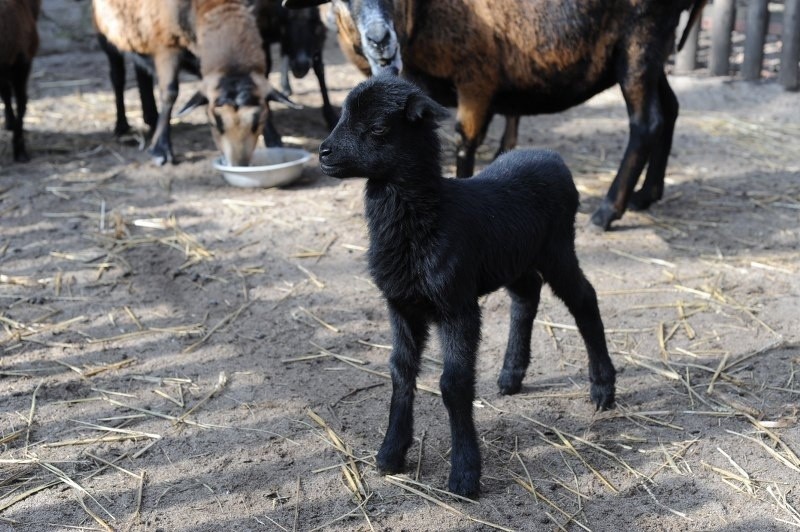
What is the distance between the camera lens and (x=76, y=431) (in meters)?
3.76

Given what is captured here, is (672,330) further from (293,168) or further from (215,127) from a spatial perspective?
(215,127)

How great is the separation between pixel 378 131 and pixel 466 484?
127cm

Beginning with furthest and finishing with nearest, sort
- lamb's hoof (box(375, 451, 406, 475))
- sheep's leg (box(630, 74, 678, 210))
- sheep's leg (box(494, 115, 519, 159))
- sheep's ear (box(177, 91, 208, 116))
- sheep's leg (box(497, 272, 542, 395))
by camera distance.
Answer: sheep's ear (box(177, 91, 208, 116)), sheep's leg (box(494, 115, 519, 159)), sheep's leg (box(630, 74, 678, 210)), sheep's leg (box(497, 272, 542, 395)), lamb's hoof (box(375, 451, 406, 475))

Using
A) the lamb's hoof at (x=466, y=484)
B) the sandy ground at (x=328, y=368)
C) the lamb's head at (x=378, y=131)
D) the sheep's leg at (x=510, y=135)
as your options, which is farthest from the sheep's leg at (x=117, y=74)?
the lamb's hoof at (x=466, y=484)

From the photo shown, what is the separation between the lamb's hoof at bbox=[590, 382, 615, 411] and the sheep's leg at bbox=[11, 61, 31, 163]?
5279 millimetres

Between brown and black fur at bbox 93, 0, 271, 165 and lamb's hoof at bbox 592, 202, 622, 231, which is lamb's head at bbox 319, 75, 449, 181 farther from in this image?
brown and black fur at bbox 93, 0, 271, 165

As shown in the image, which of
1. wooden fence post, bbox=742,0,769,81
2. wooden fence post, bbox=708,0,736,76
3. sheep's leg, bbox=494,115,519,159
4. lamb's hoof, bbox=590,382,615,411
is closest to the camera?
lamb's hoof, bbox=590,382,615,411

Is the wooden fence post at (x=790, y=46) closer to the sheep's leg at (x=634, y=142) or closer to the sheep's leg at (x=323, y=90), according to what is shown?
the sheep's leg at (x=634, y=142)

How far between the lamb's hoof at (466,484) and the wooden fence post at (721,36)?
7.05 metres

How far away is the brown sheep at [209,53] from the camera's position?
667cm

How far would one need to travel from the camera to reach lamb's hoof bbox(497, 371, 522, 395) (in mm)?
3959

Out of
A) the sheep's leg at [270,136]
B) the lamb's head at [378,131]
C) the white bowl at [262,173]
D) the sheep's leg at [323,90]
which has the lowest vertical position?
the white bowl at [262,173]

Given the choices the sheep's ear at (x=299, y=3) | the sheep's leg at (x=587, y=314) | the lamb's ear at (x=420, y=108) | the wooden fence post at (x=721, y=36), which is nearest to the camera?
the lamb's ear at (x=420, y=108)

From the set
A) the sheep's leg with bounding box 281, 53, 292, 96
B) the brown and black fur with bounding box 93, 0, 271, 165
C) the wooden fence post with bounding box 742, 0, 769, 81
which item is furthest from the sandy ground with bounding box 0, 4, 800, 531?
the sheep's leg with bounding box 281, 53, 292, 96
